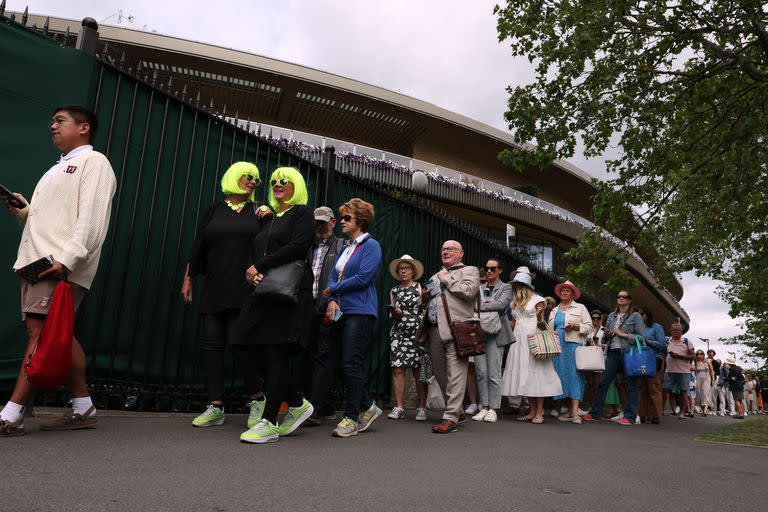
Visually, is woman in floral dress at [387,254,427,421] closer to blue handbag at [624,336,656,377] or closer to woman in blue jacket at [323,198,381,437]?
woman in blue jacket at [323,198,381,437]

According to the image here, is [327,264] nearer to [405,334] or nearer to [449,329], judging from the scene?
[449,329]

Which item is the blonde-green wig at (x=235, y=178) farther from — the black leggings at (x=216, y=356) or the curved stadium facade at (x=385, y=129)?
the curved stadium facade at (x=385, y=129)

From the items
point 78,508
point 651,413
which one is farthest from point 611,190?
point 78,508

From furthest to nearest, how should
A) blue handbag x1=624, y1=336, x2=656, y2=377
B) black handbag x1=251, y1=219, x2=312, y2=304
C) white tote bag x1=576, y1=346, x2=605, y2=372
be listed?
1. blue handbag x1=624, y1=336, x2=656, y2=377
2. white tote bag x1=576, y1=346, x2=605, y2=372
3. black handbag x1=251, y1=219, x2=312, y2=304

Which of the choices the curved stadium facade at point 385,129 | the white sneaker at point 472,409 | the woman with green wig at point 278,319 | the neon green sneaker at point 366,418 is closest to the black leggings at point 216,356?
the woman with green wig at point 278,319

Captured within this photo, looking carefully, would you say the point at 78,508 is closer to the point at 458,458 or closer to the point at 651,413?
the point at 458,458

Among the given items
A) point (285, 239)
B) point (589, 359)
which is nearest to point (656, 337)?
point (589, 359)

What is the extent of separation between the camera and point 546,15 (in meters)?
10.5

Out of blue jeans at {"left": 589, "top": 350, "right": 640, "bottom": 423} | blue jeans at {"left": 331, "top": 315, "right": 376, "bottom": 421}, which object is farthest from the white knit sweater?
blue jeans at {"left": 589, "top": 350, "right": 640, "bottom": 423}

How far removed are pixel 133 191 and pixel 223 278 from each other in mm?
1163

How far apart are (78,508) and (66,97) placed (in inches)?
139

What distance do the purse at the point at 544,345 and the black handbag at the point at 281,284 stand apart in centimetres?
444

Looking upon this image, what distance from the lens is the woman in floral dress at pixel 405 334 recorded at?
6723 mm

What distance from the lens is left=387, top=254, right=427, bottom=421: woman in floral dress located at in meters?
6.72
